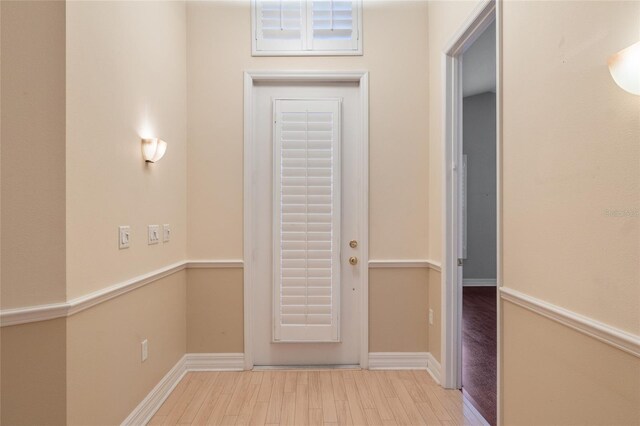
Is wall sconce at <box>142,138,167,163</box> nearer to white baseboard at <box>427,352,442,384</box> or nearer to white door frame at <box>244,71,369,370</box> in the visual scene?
white door frame at <box>244,71,369,370</box>

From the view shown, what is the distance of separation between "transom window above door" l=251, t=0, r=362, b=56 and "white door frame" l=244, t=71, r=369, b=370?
0.19 meters

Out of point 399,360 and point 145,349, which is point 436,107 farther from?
point 145,349

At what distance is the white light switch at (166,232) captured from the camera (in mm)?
2518

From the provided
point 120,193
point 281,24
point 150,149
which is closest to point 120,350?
point 120,193

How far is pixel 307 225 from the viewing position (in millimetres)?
2963

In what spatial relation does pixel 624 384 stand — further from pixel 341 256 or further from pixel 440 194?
pixel 341 256

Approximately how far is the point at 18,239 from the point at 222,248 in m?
1.59

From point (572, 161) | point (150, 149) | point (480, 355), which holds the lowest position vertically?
point (480, 355)

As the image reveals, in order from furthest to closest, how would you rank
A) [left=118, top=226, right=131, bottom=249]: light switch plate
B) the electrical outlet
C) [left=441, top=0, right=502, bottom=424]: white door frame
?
[left=441, top=0, right=502, bottom=424]: white door frame
the electrical outlet
[left=118, top=226, right=131, bottom=249]: light switch plate

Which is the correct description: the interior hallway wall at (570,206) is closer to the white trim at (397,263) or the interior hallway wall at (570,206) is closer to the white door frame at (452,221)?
the white door frame at (452,221)

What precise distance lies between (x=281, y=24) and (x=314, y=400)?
285cm

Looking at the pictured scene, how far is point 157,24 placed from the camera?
8.01 ft

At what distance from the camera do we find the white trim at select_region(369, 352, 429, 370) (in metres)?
2.94

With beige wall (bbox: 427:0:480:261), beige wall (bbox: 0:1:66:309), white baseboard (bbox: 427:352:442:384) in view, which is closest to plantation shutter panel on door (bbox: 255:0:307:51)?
beige wall (bbox: 427:0:480:261)
